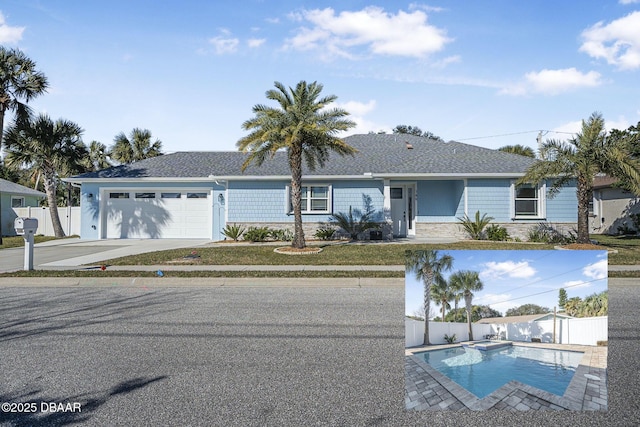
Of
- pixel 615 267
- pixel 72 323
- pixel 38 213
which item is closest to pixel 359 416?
pixel 72 323

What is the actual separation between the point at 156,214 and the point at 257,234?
19.8ft

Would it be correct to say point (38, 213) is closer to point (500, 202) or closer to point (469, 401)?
point (500, 202)

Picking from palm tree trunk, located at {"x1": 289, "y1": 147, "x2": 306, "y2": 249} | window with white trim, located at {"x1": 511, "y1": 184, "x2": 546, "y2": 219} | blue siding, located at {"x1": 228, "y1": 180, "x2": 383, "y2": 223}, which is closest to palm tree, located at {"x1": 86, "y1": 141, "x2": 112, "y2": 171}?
blue siding, located at {"x1": 228, "y1": 180, "x2": 383, "y2": 223}

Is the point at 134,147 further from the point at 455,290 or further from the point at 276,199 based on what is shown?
the point at 455,290

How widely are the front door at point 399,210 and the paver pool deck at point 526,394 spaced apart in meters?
20.6

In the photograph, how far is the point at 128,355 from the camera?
16.4 ft

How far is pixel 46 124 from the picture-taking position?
23.6 m

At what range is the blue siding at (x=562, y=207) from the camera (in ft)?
67.1

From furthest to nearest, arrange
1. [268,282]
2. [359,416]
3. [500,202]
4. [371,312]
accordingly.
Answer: [500,202] < [268,282] < [371,312] < [359,416]

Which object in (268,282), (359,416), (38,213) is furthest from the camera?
(38,213)

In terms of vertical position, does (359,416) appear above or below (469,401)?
below

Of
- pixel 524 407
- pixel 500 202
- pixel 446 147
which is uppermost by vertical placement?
pixel 446 147

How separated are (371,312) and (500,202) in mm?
15410

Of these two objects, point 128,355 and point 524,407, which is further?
point 128,355
